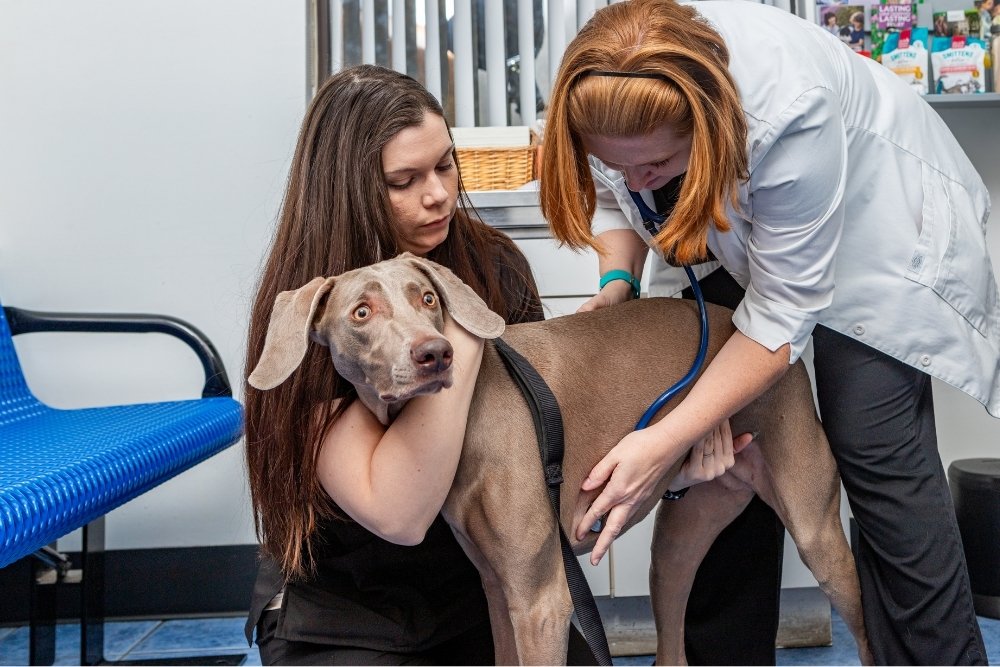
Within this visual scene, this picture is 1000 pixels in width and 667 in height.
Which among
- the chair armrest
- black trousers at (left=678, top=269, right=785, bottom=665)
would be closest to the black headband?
black trousers at (left=678, top=269, right=785, bottom=665)

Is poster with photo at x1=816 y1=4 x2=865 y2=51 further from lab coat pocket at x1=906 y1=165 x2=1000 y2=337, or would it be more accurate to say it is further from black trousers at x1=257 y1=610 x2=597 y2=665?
black trousers at x1=257 y1=610 x2=597 y2=665

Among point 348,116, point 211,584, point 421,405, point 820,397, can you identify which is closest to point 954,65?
point 820,397

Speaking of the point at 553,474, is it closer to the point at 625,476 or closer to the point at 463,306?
the point at 625,476

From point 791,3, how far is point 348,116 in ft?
6.43

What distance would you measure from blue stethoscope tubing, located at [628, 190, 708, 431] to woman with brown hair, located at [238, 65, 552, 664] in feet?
1.02

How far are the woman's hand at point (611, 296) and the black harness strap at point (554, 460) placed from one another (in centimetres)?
38

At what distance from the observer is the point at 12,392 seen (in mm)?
2199

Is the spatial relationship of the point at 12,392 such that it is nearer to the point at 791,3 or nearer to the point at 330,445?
the point at 330,445

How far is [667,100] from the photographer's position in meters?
1.16

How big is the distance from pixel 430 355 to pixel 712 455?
2.13ft

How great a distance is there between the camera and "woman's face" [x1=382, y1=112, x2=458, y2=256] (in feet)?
4.54

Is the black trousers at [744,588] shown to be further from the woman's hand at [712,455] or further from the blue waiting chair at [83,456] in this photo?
the blue waiting chair at [83,456]

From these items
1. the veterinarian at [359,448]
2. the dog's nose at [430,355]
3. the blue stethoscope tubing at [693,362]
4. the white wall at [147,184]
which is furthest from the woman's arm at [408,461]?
the white wall at [147,184]

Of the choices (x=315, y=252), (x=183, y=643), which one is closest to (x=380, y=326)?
(x=315, y=252)
